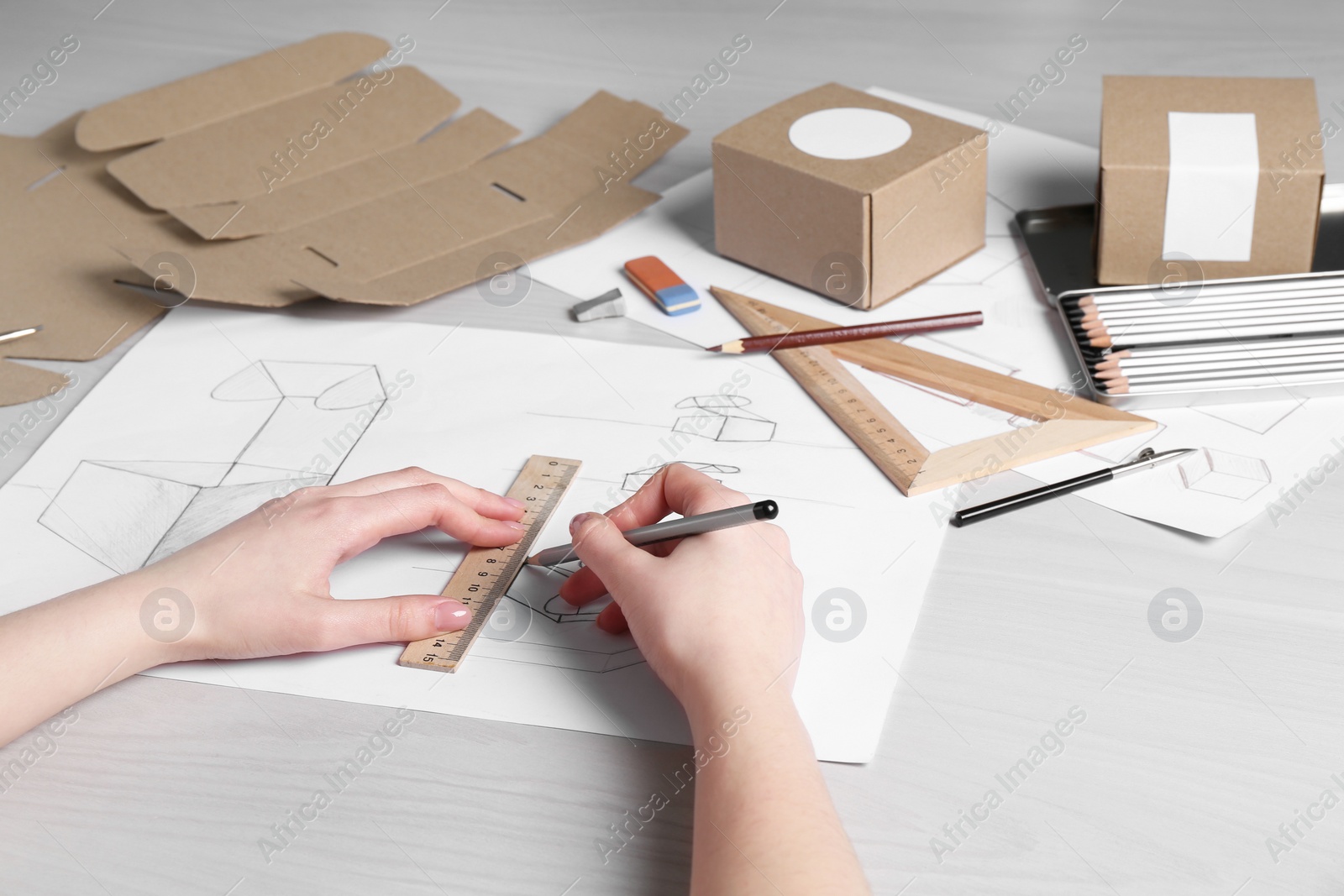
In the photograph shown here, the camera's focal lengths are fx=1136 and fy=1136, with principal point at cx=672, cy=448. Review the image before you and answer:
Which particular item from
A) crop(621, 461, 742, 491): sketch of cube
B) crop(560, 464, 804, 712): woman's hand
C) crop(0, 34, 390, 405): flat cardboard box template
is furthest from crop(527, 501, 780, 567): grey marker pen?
crop(0, 34, 390, 405): flat cardboard box template

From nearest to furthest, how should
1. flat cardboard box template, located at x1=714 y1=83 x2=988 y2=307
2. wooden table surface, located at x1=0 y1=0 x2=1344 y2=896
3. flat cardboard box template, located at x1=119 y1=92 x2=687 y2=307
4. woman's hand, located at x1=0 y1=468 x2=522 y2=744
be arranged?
wooden table surface, located at x1=0 y1=0 x2=1344 y2=896
woman's hand, located at x1=0 y1=468 x2=522 y2=744
flat cardboard box template, located at x1=714 y1=83 x2=988 y2=307
flat cardboard box template, located at x1=119 y1=92 x2=687 y2=307

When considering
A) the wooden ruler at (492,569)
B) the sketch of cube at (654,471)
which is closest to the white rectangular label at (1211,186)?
the sketch of cube at (654,471)

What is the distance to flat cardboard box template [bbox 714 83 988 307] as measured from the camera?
1.16 meters

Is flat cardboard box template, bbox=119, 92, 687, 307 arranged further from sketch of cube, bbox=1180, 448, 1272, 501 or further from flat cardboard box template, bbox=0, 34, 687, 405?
sketch of cube, bbox=1180, 448, 1272, 501

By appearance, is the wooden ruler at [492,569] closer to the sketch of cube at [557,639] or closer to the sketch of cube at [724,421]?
the sketch of cube at [557,639]

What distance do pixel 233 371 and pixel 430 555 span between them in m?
0.41

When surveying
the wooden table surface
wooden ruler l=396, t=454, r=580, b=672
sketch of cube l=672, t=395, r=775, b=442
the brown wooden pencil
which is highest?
the brown wooden pencil

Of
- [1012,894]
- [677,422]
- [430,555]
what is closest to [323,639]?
[430,555]

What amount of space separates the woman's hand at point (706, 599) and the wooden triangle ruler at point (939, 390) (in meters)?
0.20

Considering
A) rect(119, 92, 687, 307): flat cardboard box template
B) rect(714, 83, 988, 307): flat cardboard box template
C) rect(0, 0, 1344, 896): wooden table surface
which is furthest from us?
rect(119, 92, 687, 307): flat cardboard box template

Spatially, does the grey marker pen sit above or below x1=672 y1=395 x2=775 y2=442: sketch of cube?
above

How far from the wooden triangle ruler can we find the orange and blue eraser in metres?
0.07

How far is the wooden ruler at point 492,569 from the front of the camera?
0.84m

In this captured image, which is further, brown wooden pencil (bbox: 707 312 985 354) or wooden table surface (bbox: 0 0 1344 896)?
brown wooden pencil (bbox: 707 312 985 354)
